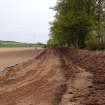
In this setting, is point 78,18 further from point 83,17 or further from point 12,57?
point 12,57

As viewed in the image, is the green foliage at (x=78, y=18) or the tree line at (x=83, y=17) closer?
the tree line at (x=83, y=17)

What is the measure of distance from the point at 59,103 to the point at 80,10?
50.7 metres

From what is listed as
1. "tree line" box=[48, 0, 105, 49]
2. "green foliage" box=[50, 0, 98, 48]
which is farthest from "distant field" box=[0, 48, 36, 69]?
"tree line" box=[48, 0, 105, 49]

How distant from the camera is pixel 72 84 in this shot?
1458 centimetres

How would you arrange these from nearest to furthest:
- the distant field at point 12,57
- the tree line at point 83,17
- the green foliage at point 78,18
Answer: the distant field at point 12,57 < the tree line at point 83,17 < the green foliage at point 78,18

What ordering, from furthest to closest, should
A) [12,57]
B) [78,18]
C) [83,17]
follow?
1. [78,18]
2. [83,17]
3. [12,57]

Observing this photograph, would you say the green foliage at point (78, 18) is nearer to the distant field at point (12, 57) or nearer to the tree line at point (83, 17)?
the tree line at point (83, 17)

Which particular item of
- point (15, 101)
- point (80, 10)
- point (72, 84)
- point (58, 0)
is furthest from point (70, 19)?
point (15, 101)

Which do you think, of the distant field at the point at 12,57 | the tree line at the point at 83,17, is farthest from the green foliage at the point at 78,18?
the distant field at the point at 12,57

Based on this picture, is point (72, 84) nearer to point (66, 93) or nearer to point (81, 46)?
point (66, 93)

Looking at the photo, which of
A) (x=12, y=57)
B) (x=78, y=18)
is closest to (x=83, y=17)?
(x=78, y=18)

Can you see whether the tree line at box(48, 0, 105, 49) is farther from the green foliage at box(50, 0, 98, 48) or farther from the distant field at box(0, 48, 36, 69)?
the distant field at box(0, 48, 36, 69)

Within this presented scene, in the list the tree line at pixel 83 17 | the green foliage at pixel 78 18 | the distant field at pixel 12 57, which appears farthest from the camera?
the green foliage at pixel 78 18

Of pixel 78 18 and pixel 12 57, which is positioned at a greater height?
pixel 78 18
